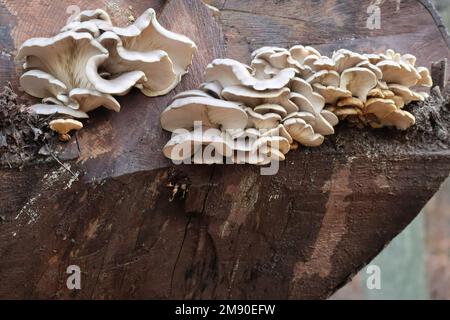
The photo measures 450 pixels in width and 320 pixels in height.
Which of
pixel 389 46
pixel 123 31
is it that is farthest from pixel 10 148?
pixel 389 46

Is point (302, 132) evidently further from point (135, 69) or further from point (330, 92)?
point (135, 69)

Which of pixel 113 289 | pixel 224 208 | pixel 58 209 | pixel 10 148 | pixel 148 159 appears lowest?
pixel 113 289

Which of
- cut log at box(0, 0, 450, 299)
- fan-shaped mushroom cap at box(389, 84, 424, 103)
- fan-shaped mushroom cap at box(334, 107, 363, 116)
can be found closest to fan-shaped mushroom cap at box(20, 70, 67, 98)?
cut log at box(0, 0, 450, 299)

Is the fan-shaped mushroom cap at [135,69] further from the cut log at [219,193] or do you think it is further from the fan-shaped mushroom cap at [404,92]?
the fan-shaped mushroom cap at [404,92]

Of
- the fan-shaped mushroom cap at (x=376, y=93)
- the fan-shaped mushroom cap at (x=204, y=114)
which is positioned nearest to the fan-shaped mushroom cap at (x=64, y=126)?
the fan-shaped mushroom cap at (x=204, y=114)

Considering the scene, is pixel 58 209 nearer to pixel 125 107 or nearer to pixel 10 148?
pixel 10 148

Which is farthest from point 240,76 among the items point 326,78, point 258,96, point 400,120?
point 400,120
